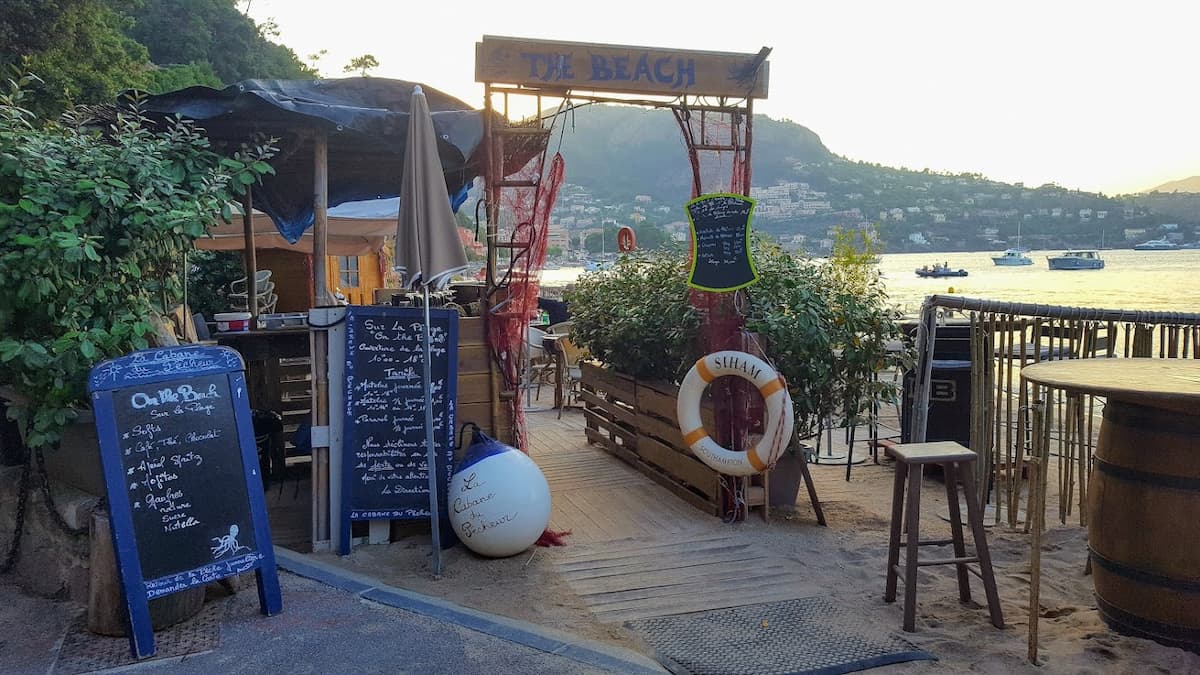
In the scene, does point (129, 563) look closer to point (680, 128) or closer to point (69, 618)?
point (69, 618)

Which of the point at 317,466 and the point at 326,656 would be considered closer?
the point at 326,656

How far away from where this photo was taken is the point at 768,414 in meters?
4.91

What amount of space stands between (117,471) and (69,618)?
860mm

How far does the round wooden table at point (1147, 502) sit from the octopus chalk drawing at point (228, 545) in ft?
11.0

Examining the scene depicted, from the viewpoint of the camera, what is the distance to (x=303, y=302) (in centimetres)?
1297

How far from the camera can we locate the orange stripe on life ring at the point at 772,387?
4.89 m

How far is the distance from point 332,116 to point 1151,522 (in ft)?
15.1

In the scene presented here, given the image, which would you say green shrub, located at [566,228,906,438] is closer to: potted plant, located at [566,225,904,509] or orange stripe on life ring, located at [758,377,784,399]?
potted plant, located at [566,225,904,509]

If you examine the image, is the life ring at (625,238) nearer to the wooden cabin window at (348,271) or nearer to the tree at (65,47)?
the wooden cabin window at (348,271)

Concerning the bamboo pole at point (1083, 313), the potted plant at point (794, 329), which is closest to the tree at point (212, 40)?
the potted plant at point (794, 329)

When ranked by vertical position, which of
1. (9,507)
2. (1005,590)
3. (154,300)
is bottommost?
(1005,590)

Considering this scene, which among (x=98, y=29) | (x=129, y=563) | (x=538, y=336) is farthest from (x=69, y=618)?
(x=98, y=29)

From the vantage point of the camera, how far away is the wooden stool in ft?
11.9

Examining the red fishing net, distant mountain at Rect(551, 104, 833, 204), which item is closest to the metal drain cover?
the red fishing net
